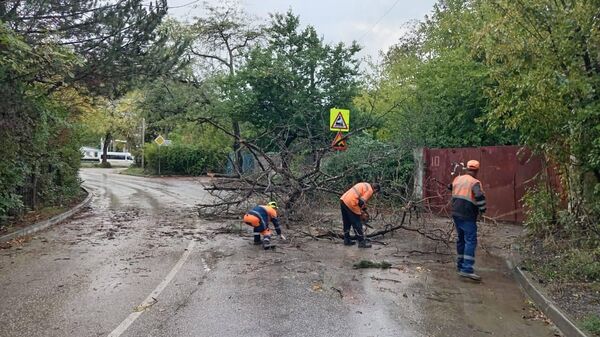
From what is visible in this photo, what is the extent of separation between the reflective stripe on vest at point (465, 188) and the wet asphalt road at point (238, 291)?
3.91ft

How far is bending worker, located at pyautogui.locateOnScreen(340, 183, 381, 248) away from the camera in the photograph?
10096mm

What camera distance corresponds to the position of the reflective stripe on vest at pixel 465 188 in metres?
8.05

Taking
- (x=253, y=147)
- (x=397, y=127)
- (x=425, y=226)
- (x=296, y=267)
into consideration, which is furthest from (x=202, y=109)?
(x=296, y=267)

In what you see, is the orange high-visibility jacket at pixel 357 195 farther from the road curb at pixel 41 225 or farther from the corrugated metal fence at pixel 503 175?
the road curb at pixel 41 225

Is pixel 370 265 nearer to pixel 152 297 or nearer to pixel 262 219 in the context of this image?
pixel 262 219

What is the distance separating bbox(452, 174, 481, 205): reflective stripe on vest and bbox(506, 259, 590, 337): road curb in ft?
4.15

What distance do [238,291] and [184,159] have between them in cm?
3363

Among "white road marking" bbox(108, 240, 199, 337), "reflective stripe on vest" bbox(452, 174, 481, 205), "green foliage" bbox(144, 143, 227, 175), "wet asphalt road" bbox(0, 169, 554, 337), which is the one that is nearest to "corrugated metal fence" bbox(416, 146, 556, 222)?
"wet asphalt road" bbox(0, 169, 554, 337)

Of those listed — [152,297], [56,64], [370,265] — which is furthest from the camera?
[56,64]

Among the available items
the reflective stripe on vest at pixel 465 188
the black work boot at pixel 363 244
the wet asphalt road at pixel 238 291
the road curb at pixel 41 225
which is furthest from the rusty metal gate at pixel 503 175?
the road curb at pixel 41 225

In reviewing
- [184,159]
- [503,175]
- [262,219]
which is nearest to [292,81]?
[503,175]

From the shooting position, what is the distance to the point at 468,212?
803cm

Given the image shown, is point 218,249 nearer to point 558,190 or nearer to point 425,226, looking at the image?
point 425,226

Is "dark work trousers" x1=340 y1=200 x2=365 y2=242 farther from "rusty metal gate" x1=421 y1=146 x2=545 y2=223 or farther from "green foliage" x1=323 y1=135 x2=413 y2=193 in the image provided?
"green foliage" x1=323 y1=135 x2=413 y2=193
